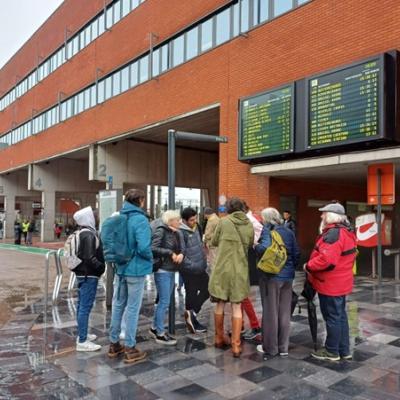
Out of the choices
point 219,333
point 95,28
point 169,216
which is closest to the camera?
point 219,333

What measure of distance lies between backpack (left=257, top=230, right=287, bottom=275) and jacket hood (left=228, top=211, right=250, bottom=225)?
388 mm

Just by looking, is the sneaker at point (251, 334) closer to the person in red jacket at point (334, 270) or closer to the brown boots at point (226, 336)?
the brown boots at point (226, 336)

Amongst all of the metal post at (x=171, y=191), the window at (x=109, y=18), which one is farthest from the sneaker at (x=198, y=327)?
the window at (x=109, y=18)

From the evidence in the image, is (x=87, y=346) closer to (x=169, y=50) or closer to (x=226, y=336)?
(x=226, y=336)

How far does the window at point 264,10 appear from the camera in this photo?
11961 millimetres

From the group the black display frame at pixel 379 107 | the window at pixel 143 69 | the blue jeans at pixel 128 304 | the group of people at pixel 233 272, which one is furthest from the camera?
the window at pixel 143 69

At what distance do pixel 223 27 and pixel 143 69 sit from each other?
510cm

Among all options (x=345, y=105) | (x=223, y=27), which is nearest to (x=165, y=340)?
(x=345, y=105)

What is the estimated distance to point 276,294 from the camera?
15.5 ft

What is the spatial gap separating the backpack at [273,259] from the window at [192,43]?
11.4 meters

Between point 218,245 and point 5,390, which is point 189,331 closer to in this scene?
point 218,245

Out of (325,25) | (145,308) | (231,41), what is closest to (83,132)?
(231,41)

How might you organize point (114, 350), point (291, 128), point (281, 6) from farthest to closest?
1. point (281, 6)
2. point (291, 128)
3. point (114, 350)

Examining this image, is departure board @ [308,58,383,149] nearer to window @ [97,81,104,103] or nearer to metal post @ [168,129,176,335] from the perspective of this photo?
metal post @ [168,129,176,335]
